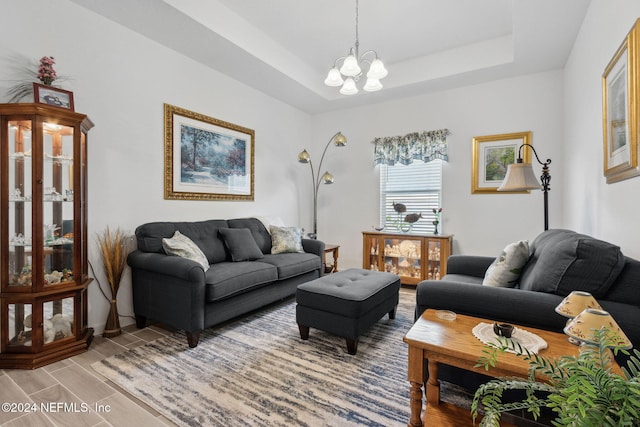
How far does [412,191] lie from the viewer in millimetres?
4605

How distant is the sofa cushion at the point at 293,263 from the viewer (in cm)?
323

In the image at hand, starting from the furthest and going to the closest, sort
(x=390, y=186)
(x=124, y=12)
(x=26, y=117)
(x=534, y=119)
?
(x=390, y=186) < (x=534, y=119) < (x=124, y=12) < (x=26, y=117)

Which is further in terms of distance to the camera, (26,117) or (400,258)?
(400,258)

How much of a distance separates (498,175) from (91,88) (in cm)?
457

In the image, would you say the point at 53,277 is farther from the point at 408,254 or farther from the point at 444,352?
the point at 408,254

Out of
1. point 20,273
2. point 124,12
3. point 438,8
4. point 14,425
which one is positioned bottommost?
point 14,425

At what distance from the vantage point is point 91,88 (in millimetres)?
2637

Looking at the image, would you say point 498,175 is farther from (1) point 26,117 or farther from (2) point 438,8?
(1) point 26,117

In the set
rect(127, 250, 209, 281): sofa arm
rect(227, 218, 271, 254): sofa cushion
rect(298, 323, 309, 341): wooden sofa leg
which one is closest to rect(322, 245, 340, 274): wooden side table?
rect(227, 218, 271, 254): sofa cushion

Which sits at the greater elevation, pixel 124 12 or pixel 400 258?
pixel 124 12

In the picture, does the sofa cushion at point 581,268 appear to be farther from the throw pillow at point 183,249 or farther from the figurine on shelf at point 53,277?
the figurine on shelf at point 53,277

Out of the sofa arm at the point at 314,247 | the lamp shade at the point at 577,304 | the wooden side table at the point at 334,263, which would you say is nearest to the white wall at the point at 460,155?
the wooden side table at the point at 334,263

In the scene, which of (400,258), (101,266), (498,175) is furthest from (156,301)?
(498,175)

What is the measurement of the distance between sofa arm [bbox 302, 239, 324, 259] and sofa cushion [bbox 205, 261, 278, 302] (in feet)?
3.07
